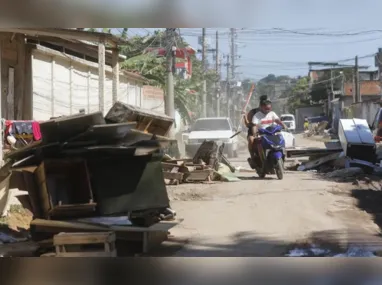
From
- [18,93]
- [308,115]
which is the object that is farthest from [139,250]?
[308,115]

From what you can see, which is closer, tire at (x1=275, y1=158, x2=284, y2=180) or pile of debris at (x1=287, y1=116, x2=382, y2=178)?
tire at (x1=275, y1=158, x2=284, y2=180)

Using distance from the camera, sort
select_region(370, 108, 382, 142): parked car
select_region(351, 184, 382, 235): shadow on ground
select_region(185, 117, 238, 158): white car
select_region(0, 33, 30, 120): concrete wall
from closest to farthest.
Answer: select_region(351, 184, 382, 235): shadow on ground, select_region(0, 33, 30, 120): concrete wall, select_region(370, 108, 382, 142): parked car, select_region(185, 117, 238, 158): white car

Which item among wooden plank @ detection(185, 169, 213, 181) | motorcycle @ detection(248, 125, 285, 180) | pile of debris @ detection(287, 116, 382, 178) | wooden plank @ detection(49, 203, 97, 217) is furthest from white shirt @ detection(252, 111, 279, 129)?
wooden plank @ detection(49, 203, 97, 217)

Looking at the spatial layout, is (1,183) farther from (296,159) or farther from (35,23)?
(296,159)

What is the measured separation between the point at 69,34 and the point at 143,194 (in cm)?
450

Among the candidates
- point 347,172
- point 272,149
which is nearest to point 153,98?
point 272,149

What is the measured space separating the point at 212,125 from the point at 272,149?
8190 millimetres

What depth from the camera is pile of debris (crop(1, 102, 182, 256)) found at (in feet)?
19.2

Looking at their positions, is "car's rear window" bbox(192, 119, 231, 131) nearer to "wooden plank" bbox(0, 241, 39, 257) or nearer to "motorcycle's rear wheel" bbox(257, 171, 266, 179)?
"motorcycle's rear wheel" bbox(257, 171, 266, 179)

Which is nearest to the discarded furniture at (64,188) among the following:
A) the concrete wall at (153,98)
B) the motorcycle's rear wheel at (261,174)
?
the motorcycle's rear wheel at (261,174)

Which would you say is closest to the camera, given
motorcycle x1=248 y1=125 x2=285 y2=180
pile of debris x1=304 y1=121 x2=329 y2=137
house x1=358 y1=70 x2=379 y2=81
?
motorcycle x1=248 y1=125 x2=285 y2=180

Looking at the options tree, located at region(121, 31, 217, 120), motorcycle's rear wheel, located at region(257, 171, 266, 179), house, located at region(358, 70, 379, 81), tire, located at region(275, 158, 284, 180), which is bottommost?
motorcycle's rear wheel, located at region(257, 171, 266, 179)

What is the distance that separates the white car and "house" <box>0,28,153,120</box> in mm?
2908

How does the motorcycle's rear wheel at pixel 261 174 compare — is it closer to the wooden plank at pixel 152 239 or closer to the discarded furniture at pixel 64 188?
the wooden plank at pixel 152 239
